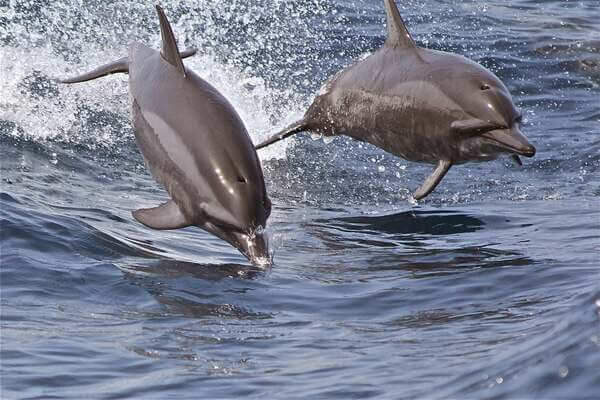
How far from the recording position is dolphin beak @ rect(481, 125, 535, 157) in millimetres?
8984

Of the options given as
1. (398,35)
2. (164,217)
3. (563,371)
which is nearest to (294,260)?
(164,217)

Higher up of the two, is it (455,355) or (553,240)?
(455,355)

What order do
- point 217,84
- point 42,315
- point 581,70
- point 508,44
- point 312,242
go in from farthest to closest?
point 508,44
point 581,70
point 217,84
point 312,242
point 42,315

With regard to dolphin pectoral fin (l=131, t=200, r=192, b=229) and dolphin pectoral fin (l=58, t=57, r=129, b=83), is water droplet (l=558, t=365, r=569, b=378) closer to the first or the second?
dolphin pectoral fin (l=131, t=200, r=192, b=229)

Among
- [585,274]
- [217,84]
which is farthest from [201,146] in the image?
[217,84]

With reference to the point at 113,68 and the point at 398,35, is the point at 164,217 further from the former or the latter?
the point at 398,35

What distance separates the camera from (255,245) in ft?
26.8

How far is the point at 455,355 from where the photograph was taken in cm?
688

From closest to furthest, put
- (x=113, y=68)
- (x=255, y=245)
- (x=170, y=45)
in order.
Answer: (x=255, y=245), (x=170, y=45), (x=113, y=68)

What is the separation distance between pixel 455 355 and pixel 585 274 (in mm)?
2172

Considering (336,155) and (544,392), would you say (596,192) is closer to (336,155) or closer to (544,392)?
(336,155)

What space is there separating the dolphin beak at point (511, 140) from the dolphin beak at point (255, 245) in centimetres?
201

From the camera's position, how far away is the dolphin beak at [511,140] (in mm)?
8984

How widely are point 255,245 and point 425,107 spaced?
2.14m
